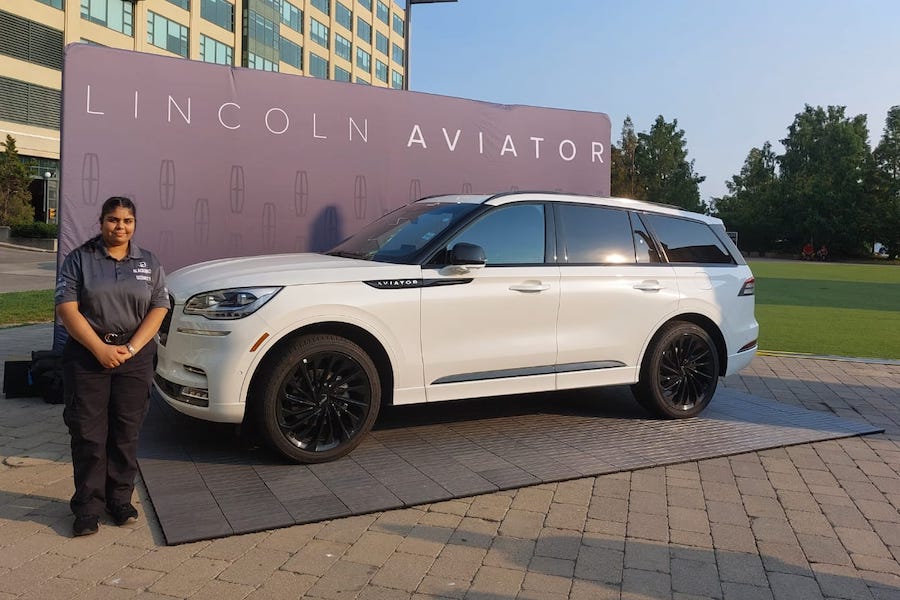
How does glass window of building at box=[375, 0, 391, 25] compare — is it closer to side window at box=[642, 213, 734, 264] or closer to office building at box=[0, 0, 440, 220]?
office building at box=[0, 0, 440, 220]

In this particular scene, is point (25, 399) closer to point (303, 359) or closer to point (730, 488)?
point (303, 359)

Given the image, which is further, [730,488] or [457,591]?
[730,488]

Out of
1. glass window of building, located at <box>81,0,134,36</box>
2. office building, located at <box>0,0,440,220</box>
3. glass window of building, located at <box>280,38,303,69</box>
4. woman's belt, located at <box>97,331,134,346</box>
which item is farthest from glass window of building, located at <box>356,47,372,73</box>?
woman's belt, located at <box>97,331,134,346</box>

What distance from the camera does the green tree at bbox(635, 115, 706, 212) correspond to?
71.0 metres

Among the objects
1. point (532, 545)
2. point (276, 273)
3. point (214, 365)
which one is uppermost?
point (276, 273)

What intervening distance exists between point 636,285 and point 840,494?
2.12m

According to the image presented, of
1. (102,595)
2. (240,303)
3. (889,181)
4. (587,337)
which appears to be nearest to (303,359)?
(240,303)

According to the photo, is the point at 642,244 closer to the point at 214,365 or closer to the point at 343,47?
the point at 214,365

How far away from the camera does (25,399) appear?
257 inches

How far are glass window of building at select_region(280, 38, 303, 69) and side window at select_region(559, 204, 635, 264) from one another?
58.7 metres

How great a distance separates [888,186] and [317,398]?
244ft

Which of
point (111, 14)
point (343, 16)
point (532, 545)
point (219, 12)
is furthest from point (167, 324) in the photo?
point (343, 16)

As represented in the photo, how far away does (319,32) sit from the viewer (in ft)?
217

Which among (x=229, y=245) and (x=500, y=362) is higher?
(x=229, y=245)
